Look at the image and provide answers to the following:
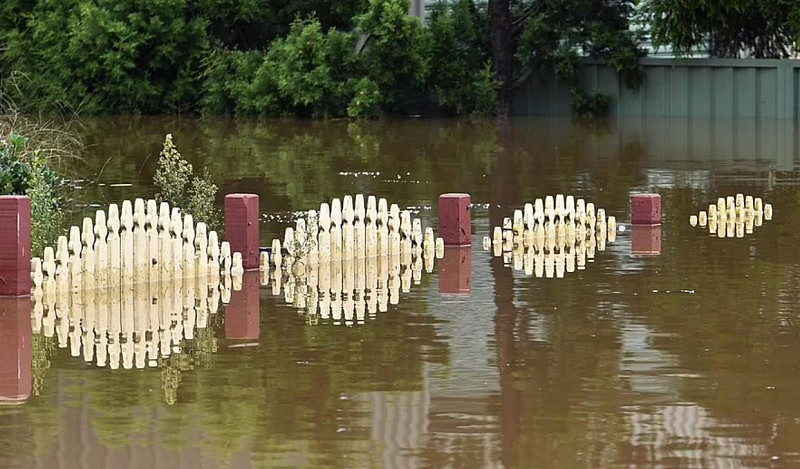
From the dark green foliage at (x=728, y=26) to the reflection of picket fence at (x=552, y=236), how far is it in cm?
2245

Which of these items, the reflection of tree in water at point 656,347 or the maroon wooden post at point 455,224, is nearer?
the reflection of tree in water at point 656,347

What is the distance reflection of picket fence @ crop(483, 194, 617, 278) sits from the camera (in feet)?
49.5

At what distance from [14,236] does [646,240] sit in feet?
21.3

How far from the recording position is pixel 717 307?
12383 millimetres

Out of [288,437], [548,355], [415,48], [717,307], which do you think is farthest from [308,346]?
[415,48]

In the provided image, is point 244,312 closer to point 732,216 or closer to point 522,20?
point 732,216

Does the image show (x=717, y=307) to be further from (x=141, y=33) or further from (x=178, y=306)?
(x=141, y=33)

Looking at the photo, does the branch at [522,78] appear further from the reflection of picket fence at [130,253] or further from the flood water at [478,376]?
the reflection of picket fence at [130,253]

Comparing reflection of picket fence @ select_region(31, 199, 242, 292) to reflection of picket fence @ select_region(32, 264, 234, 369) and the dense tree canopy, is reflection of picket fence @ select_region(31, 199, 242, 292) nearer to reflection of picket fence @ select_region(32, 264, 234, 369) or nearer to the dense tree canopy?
reflection of picket fence @ select_region(32, 264, 234, 369)

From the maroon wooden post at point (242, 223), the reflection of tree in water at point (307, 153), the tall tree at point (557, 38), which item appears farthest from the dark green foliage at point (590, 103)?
the maroon wooden post at point (242, 223)

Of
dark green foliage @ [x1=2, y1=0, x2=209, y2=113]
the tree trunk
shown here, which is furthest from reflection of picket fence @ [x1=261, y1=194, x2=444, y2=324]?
dark green foliage @ [x1=2, y1=0, x2=209, y2=113]

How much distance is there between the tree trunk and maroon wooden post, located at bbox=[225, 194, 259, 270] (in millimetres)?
29428

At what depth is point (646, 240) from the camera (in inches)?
637

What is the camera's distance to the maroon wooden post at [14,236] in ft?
40.1
